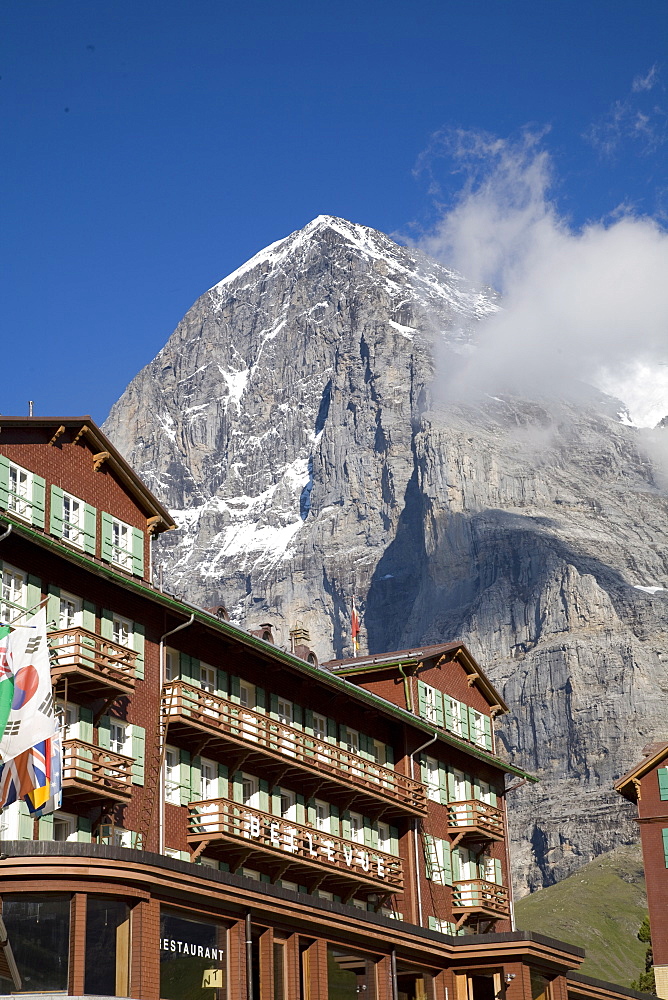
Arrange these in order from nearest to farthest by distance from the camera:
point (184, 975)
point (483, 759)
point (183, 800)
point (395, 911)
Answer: point (184, 975) < point (183, 800) < point (395, 911) < point (483, 759)

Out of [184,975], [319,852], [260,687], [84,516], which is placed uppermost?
[84,516]

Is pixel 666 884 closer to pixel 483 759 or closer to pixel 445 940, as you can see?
pixel 483 759

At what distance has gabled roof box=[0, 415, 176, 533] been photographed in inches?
1945

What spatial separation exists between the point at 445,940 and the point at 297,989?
40.0 feet

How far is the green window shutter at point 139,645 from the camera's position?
5009 cm

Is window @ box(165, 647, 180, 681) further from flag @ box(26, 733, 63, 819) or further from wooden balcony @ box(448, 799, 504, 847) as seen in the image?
wooden balcony @ box(448, 799, 504, 847)

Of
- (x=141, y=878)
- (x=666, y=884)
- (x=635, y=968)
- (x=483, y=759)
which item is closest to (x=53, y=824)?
(x=141, y=878)

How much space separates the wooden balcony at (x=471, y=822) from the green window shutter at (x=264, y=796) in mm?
15423

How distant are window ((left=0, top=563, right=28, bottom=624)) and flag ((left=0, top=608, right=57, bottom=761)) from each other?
39.8ft

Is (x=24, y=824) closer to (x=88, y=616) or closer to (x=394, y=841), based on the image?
(x=88, y=616)

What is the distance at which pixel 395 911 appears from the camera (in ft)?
206

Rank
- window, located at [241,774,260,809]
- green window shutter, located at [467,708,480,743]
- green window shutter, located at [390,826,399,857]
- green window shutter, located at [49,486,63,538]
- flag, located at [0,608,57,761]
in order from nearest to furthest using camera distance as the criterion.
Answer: flag, located at [0,608,57,761] → green window shutter, located at [49,486,63,538] → window, located at [241,774,260,809] → green window shutter, located at [390,826,399,857] → green window shutter, located at [467,708,480,743]

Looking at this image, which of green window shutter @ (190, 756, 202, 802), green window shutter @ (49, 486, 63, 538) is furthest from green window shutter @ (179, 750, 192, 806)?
green window shutter @ (49, 486, 63, 538)

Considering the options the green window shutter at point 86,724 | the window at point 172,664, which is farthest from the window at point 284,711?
the green window shutter at point 86,724
